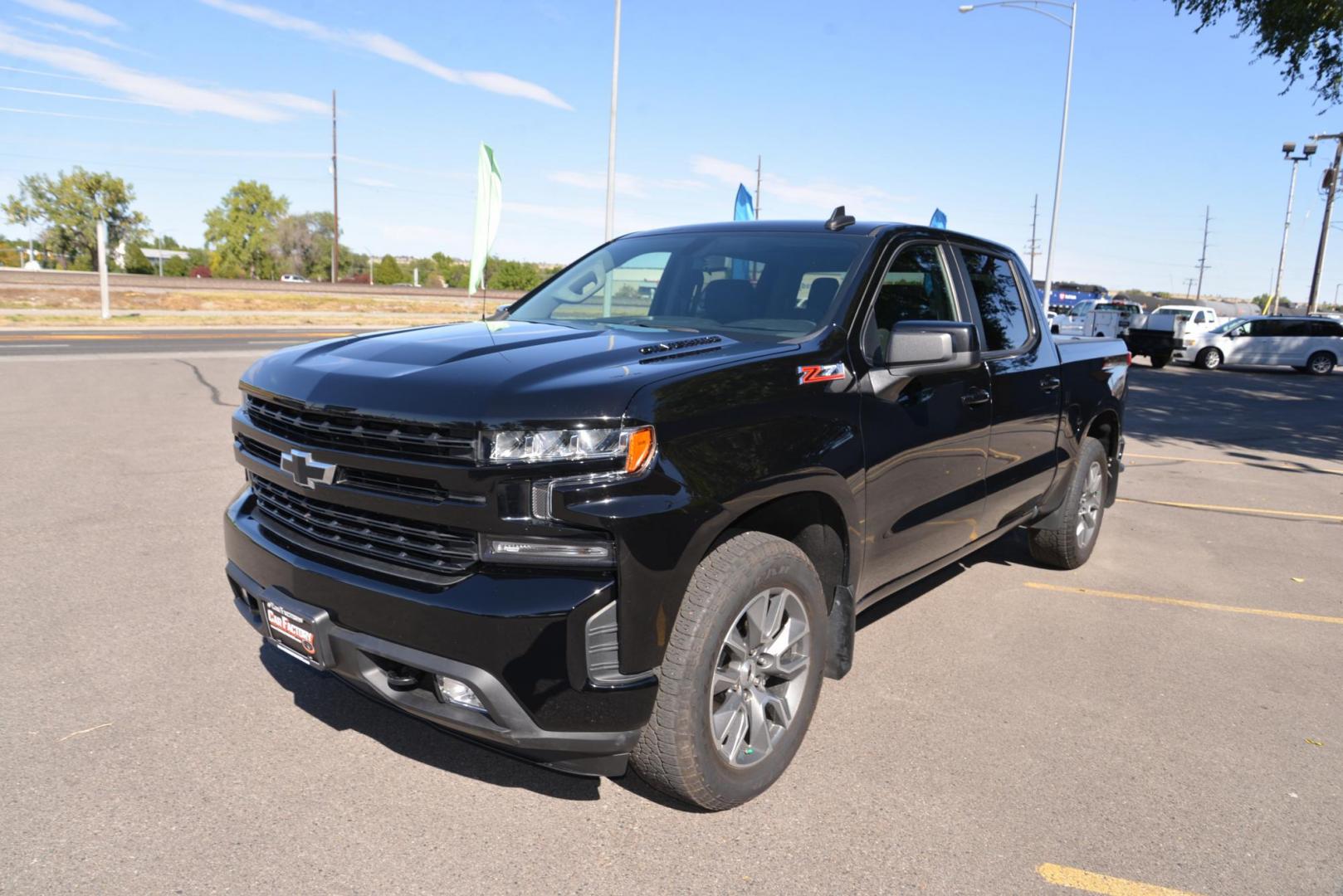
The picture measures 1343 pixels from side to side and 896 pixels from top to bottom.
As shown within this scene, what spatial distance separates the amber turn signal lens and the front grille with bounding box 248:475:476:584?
18.7 inches

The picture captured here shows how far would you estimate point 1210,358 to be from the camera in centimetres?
2786

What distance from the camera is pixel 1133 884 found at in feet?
9.05

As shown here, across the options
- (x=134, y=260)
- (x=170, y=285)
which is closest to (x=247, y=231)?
(x=134, y=260)

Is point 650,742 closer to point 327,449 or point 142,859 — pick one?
point 327,449

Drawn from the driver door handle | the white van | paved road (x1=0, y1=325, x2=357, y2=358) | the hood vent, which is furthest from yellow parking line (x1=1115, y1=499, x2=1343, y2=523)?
the white van

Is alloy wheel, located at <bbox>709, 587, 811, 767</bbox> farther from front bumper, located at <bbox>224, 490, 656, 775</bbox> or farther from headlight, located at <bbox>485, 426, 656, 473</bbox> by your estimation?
headlight, located at <bbox>485, 426, 656, 473</bbox>

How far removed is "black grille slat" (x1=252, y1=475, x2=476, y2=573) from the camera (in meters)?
2.62

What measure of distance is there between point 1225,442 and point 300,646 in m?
12.8

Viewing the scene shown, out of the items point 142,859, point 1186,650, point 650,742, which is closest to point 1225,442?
point 1186,650

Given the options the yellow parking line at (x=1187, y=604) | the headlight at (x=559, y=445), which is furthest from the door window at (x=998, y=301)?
the headlight at (x=559, y=445)

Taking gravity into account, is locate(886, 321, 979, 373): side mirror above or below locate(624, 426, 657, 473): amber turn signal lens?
above

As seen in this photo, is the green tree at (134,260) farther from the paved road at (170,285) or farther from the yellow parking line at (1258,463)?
the yellow parking line at (1258,463)

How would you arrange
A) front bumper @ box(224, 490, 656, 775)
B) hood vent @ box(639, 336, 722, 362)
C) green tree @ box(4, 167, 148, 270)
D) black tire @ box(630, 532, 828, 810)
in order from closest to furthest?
front bumper @ box(224, 490, 656, 775) < black tire @ box(630, 532, 828, 810) < hood vent @ box(639, 336, 722, 362) < green tree @ box(4, 167, 148, 270)

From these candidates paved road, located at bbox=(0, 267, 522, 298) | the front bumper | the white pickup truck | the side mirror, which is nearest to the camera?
the front bumper
